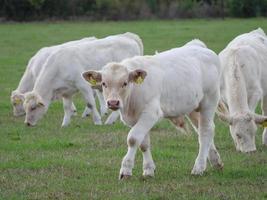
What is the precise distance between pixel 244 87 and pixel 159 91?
11.4 feet

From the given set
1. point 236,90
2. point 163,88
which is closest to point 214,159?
point 163,88

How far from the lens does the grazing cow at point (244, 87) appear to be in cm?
1236

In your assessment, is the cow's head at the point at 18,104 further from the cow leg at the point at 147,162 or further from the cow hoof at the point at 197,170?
the cow hoof at the point at 197,170

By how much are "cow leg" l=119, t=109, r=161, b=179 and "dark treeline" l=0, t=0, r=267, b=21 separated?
60265 millimetres

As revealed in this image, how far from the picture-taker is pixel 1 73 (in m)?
26.8

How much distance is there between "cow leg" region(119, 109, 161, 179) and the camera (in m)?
9.44

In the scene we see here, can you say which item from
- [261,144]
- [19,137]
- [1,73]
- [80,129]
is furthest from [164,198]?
[1,73]

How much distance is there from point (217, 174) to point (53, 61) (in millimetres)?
7290

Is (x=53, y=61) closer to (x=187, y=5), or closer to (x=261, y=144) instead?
(x=261, y=144)

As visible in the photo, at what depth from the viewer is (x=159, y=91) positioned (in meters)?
9.90

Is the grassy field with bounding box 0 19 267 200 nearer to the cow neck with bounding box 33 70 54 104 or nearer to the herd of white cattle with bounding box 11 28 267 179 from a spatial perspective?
the herd of white cattle with bounding box 11 28 267 179

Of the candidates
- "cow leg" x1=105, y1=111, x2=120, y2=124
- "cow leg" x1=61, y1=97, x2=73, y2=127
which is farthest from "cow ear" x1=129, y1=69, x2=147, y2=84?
"cow leg" x1=105, y1=111, x2=120, y2=124

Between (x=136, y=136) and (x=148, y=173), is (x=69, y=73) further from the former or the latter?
(x=136, y=136)

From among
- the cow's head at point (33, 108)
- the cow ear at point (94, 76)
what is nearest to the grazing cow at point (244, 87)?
the cow ear at point (94, 76)
